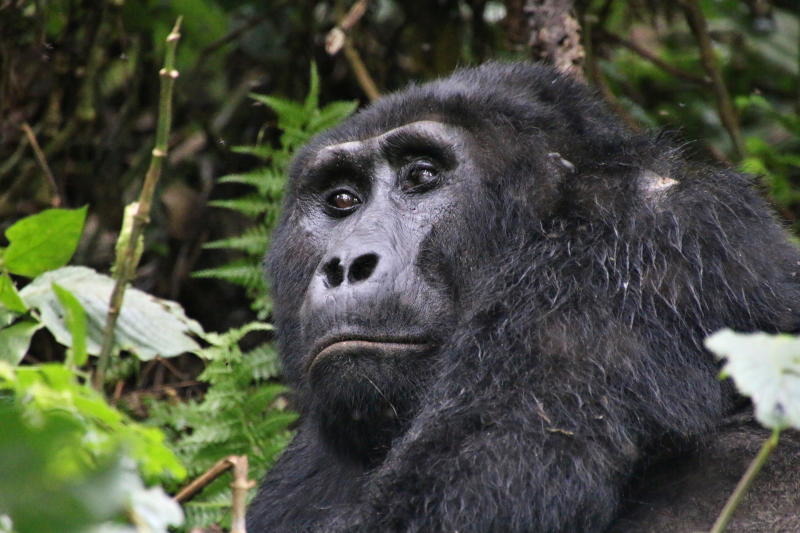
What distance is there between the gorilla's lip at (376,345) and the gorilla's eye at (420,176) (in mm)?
576

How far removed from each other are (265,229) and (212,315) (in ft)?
3.94

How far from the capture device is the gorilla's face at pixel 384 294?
2.86 meters

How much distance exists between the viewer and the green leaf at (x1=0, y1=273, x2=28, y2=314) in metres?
2.94

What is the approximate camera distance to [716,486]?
107 inches

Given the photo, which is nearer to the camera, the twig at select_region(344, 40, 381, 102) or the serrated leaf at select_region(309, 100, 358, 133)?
the serrated leaf at select_region(309, 100, 358, 133)

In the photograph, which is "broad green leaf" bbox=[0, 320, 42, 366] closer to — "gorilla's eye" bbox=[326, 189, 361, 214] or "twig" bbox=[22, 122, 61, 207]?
"gorilla's eye" bbox=[326, 189, 361, 214]

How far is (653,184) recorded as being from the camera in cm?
296

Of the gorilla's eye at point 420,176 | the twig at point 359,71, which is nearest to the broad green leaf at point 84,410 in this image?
the gorilla's eye at point 420,176

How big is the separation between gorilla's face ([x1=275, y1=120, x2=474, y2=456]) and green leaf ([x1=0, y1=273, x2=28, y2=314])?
2.60 feet

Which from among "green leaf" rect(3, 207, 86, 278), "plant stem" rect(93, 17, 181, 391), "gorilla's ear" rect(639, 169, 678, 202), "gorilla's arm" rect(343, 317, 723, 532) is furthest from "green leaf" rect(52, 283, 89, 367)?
"gorilla's ear" rect(639, 169, 678, 202)

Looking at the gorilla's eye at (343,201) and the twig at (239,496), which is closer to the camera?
the twig at (239,496)

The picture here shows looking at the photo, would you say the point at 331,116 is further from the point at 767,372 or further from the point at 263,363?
the point at 767,372

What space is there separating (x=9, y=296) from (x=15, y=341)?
159mm

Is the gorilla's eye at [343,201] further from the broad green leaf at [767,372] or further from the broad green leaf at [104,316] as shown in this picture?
the broad green leaf at [767,372]
